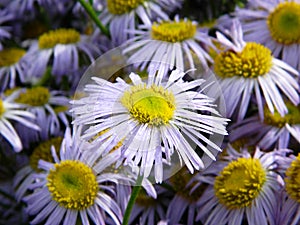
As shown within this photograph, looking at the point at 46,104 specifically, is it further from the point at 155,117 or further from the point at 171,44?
the point at 155,117

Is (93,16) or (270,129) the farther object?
(93,16)

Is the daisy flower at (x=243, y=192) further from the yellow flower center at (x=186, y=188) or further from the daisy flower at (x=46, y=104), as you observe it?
the daisy flower at (x=46, y=104)

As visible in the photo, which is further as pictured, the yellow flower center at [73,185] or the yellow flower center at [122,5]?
the yellow flower center at [122,5]

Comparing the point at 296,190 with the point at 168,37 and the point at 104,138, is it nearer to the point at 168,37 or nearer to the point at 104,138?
the point at 104,138

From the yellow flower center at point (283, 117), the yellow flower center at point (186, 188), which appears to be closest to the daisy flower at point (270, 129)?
the yellow flower center at point (283, 117)

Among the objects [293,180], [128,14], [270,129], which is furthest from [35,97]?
[293,180]

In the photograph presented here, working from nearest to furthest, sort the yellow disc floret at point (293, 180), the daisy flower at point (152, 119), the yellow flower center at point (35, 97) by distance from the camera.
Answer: the daisy flower at point (152, 119) < the yellow disc floret at point (293, 180) < the yellow flower center at point (35, 97)

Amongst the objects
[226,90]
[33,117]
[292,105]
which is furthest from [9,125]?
[292,105]
